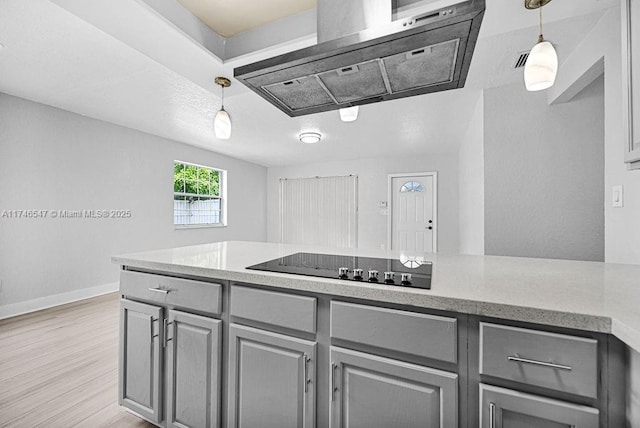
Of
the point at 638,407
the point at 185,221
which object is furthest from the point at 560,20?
the point at 185,221

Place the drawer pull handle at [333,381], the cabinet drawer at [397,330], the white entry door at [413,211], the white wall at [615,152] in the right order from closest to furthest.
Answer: the cabinet drawer at [397,330] < the drawer pull handle at [333,381] < the white wall at [615,152] < the white entry door at [413,211]

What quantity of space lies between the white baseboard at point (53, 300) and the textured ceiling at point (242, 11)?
3.59 metres

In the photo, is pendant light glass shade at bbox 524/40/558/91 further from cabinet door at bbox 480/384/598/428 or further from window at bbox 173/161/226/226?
window at bbox 173/161/226/226

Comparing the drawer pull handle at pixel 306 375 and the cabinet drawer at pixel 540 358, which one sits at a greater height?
the cabinet drawer at pixel 540 358

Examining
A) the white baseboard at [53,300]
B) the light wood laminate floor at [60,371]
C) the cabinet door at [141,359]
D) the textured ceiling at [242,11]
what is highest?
the textured ceiling at [242,11]

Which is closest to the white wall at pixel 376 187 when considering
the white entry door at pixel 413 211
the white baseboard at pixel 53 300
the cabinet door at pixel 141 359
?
the white entry door at pixel 413 211

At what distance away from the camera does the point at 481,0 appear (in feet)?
2.87

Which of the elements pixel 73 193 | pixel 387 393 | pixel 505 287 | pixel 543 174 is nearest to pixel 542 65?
pixel 505 287

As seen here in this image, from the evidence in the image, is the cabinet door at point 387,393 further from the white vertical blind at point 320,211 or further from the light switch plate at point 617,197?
the white vertical blind at point 320,211

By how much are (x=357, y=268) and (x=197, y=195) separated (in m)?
5.05

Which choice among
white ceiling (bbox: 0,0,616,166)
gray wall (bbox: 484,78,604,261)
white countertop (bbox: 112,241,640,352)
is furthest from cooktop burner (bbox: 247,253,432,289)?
gray wall (bbox: 484,78,604,261)

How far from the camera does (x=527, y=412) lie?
0.81 meters

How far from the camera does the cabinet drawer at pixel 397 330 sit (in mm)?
918

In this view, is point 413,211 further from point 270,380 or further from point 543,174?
point 270,380
